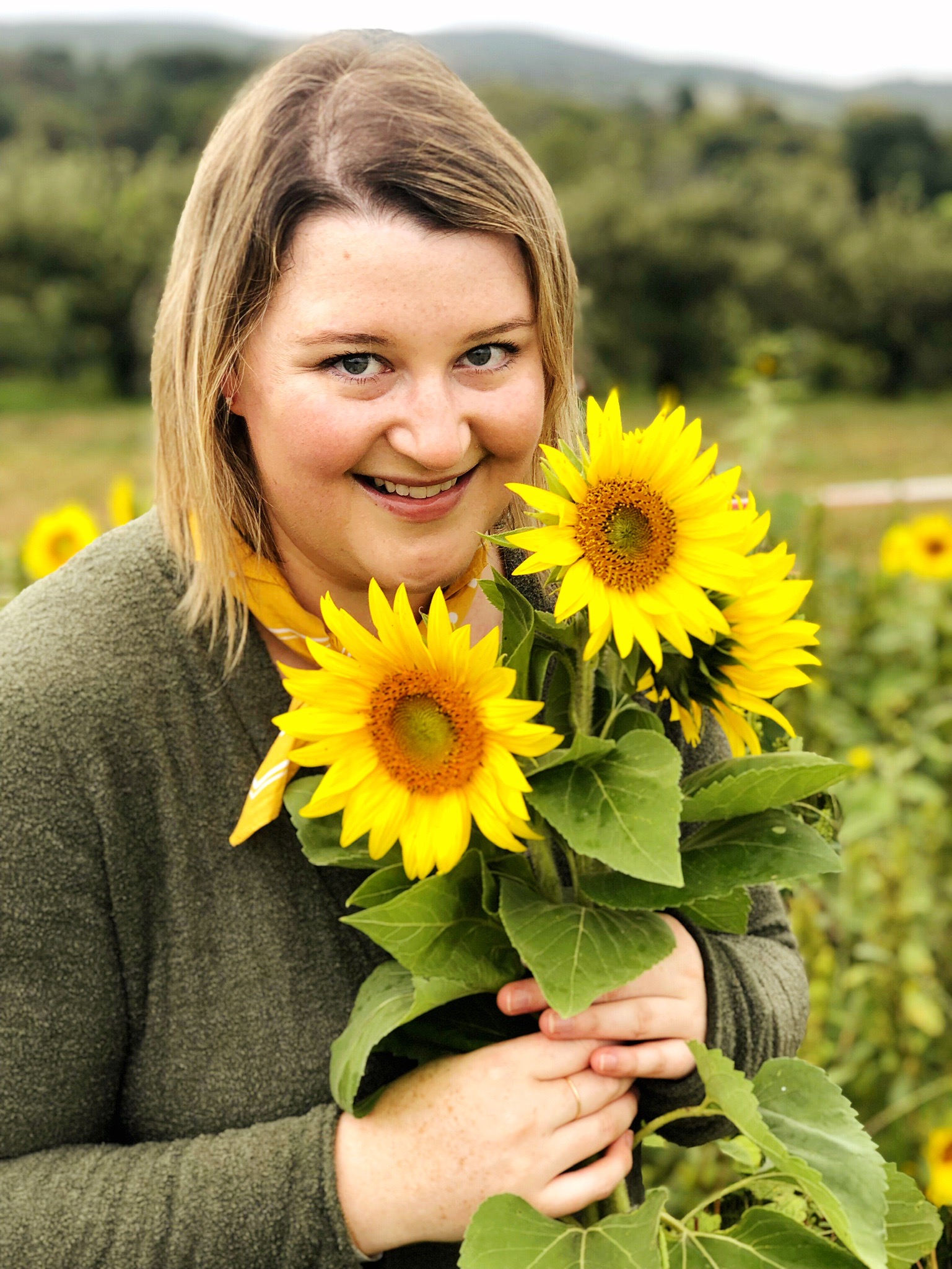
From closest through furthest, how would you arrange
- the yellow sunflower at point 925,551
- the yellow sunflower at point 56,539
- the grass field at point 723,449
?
the yellow sunflower at point 56,539
the yellow sunflower at point 925,551
the grass field at point 723,449

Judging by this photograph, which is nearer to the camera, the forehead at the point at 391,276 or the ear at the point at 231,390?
the forehead at the point at 391,276

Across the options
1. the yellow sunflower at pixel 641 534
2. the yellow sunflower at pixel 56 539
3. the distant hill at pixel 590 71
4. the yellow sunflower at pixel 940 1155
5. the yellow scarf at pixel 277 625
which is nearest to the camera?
the yellow sunflower at pixel 641 534

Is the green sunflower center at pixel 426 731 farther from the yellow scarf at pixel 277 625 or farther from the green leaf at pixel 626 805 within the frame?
the yellow scarf at pixel 277 625

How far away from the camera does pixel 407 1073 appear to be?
3.56 feet

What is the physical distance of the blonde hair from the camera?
104 centimetres

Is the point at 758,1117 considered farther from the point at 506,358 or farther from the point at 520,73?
the point at 520,73

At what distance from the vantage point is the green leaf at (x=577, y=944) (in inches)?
32.7

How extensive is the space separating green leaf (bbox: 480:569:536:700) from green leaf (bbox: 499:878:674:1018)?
16 centimetres

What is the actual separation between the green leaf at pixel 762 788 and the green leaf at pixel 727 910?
0.23 feet

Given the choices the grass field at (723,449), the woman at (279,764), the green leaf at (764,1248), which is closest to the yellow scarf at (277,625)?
the woman at (279,764)

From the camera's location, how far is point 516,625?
874 mm

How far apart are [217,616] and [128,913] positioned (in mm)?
290

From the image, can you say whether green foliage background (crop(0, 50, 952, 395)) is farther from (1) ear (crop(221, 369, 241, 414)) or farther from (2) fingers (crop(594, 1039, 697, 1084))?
(2) fingers (crop(594, 1039, 697, 1084))

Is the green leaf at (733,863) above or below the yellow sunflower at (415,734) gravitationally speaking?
below
